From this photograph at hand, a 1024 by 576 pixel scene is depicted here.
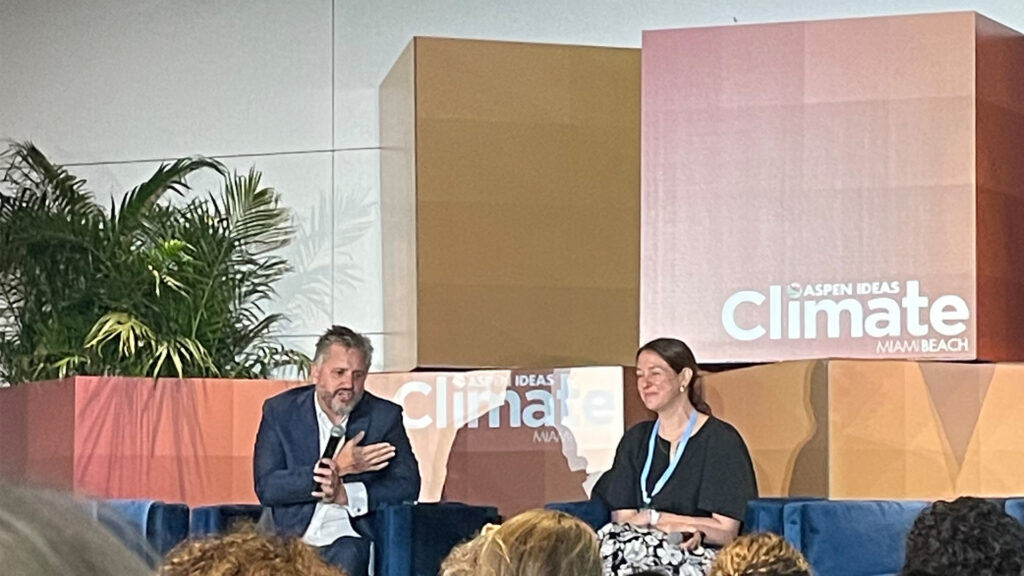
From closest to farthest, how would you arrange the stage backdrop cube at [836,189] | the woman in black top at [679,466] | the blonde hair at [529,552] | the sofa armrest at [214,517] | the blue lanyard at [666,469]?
the blonde hair at [529,552], the woman in black top at [679,466], the blue lanyard at [666,469], the sofa armrest at [214,517], the stage backdrop cube at [836,189]

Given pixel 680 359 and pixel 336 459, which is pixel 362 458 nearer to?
pixel 336 459

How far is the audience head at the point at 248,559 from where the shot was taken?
874 millimetres

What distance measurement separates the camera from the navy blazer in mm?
4199

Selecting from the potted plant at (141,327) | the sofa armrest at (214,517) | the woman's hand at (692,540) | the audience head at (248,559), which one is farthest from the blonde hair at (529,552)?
the potted plant at (141,327)

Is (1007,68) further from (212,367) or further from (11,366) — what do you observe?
(11,366)

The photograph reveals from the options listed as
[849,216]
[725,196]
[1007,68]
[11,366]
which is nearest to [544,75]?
[725,196]

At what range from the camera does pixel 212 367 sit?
5828mm

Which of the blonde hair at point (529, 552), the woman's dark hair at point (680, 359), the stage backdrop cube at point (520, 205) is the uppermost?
the stage backdrop cube at point (520, 205)

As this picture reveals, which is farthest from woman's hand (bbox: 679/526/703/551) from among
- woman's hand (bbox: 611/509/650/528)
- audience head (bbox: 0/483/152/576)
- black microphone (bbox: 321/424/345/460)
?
audience head (bbox: 0/483/152/576)

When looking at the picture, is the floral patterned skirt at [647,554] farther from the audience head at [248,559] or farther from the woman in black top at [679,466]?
the audience head at [248,559]

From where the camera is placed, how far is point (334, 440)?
429 cm

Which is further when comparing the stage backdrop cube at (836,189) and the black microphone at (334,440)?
the stage backdrop cube at (836,189)

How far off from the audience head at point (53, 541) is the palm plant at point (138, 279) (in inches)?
207

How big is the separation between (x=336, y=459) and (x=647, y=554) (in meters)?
0.88
